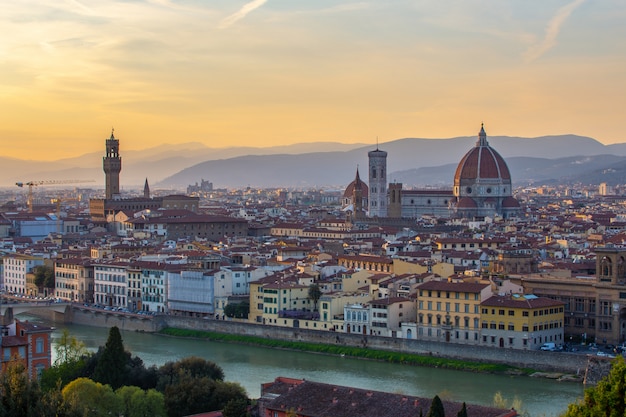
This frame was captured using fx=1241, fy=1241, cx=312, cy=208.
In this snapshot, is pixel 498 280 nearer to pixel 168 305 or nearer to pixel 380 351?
pixel 380 351

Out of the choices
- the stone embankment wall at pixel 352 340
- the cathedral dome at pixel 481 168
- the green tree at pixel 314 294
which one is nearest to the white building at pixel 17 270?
the stone embankment wall at pixel 352 340

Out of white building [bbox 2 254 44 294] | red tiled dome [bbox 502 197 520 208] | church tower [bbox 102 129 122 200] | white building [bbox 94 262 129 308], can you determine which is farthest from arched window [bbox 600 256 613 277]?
church tower [bbox 102 129 122 200]

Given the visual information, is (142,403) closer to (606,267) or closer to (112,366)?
(112,366)

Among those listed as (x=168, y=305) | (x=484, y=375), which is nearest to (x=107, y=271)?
(x=168, y=305)

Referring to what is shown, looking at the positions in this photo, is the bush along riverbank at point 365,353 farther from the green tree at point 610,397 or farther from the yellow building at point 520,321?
the green tree at point 610,397

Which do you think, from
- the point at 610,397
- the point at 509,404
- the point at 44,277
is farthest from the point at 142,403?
the point at 44,277
